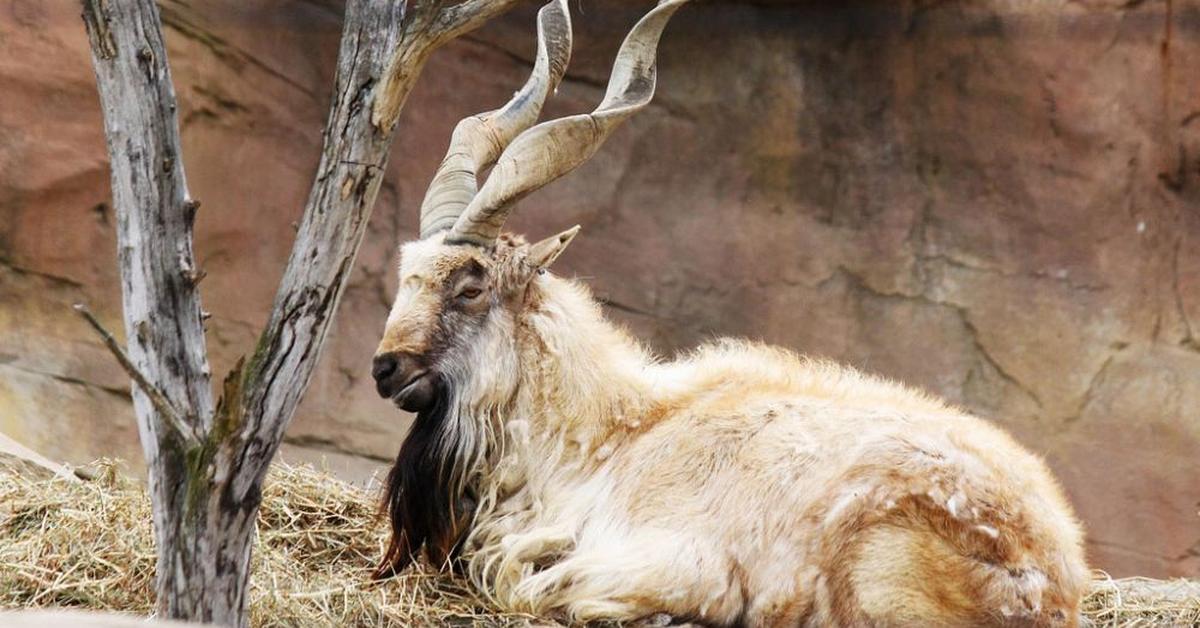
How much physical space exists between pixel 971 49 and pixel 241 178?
172 inches

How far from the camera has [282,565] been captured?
19.9 ft

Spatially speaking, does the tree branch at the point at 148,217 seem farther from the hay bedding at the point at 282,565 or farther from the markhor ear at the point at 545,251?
the markhor ear at the point at 545,251

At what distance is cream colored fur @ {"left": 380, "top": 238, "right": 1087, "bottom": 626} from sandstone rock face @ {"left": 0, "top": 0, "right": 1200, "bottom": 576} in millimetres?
2947

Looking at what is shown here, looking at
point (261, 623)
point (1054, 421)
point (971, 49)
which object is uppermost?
point (971, 49)

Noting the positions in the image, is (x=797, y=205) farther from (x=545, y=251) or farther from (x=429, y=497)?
(x=429, y=497)

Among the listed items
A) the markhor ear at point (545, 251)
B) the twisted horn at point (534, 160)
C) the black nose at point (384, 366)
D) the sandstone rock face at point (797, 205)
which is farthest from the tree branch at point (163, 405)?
the sandstone rock face at point (797, 205)

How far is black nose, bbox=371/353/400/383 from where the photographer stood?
5969 millimetres

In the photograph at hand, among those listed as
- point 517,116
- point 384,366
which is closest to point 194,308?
point 384,366

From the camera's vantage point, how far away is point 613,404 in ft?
20.9

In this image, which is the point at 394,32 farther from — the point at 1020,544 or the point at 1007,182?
the point at 1007,182

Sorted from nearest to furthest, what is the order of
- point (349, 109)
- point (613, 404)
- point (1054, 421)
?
point (349, 109) → point (613, 404) → point (1054, 421)

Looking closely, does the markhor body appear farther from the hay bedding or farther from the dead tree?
the dead tree

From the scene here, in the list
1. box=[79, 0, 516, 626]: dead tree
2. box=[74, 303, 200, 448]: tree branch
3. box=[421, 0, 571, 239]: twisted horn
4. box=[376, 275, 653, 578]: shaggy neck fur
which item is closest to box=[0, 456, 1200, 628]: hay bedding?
box=[376, 275, 653, 578]: shaggy neck fur

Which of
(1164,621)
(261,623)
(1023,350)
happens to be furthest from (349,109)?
(1023,350)
